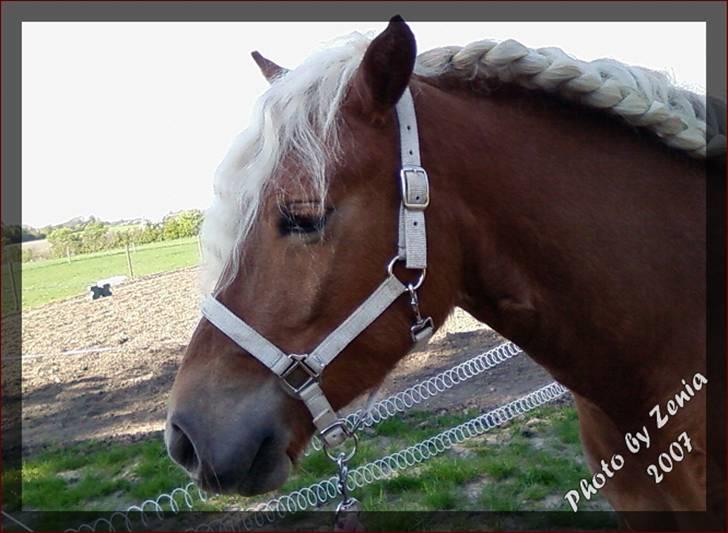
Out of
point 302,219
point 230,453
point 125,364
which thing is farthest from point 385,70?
point 125,364

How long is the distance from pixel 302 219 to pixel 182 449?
61 centimetres

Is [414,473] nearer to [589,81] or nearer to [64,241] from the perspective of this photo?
[589,81]

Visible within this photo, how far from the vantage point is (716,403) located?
64.8 inches

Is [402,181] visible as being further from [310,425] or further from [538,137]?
[310,425]

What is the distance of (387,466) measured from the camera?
13.4 ft

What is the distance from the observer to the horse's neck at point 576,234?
1544 mm

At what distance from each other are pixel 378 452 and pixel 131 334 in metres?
2.99

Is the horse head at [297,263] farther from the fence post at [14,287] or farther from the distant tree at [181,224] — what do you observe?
the fence post at [14,287]

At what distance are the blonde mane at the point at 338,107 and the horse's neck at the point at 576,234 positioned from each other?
0.07 meters

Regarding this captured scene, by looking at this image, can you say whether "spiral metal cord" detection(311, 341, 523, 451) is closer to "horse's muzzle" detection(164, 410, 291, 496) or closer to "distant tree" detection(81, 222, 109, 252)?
"distant tree" detection(81, 222, 109, 252)

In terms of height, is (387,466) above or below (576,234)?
below

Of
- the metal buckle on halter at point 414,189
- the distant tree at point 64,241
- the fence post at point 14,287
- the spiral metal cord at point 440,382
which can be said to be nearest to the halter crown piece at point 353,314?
the metal buckle on halter at point 414,189

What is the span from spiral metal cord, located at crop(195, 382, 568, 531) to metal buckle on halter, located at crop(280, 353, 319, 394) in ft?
8.47

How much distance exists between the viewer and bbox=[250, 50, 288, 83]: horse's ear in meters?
1.83
